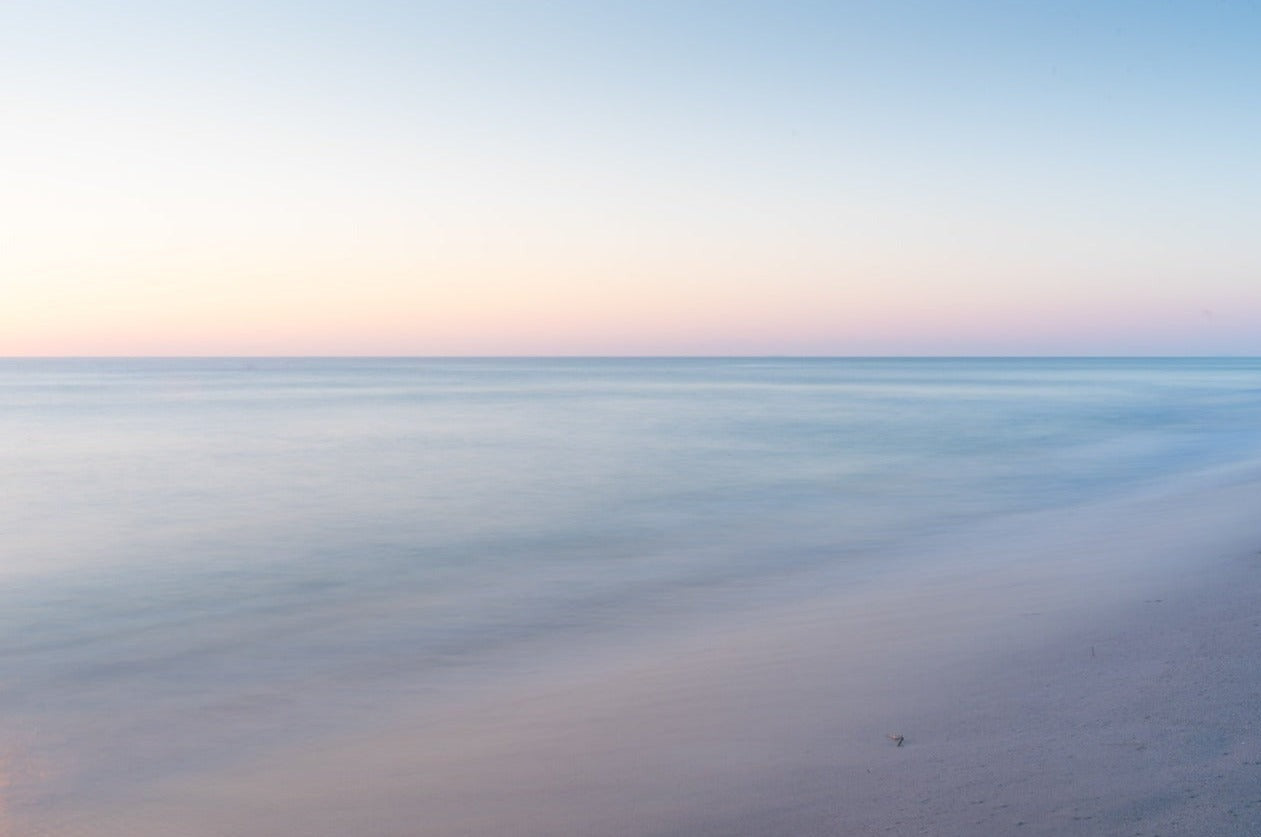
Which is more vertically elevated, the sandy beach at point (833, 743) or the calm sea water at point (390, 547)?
the sandy beach at point (833, 743)

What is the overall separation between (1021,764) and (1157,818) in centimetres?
66

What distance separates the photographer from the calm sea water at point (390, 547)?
6.45 metres

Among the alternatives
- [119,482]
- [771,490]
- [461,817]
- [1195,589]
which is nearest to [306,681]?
[461,817]

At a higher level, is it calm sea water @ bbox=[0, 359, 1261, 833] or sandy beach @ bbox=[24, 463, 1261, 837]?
sandy beach @ bbox=[24, 463, 1261, 837]

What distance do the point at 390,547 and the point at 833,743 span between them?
896cm

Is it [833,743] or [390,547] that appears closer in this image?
[833,743]

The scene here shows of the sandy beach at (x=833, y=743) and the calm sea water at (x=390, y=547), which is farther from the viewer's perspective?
the calm sea water at (x=390, y=547)

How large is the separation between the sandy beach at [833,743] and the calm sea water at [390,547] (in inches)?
25.5

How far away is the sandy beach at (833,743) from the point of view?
4.14 m

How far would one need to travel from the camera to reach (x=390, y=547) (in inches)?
509

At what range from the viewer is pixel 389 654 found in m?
7.55

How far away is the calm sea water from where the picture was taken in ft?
21.2

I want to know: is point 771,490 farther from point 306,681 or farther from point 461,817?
point 461,817

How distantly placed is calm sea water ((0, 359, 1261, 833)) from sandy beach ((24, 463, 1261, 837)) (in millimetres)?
648
